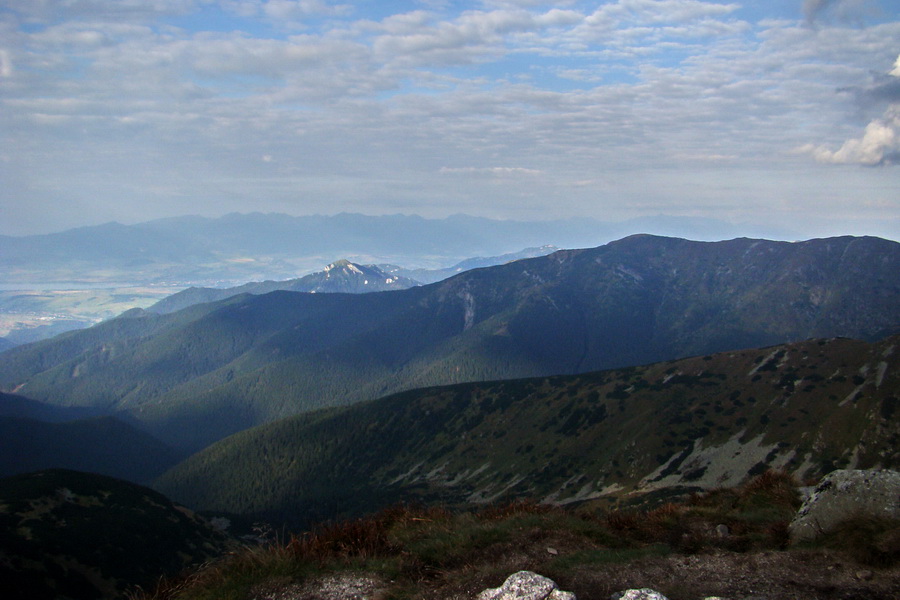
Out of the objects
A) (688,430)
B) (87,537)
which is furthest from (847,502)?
(688,430)

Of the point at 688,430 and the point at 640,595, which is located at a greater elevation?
the point at 640,595

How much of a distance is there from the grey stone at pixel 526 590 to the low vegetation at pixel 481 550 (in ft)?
2.39

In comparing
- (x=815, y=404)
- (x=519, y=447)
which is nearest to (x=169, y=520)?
(x=519, y=447)

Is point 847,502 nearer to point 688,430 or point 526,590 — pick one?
point 526,590

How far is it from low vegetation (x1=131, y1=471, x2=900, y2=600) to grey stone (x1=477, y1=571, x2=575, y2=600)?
73 centimetres

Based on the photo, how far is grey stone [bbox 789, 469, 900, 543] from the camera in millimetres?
16266

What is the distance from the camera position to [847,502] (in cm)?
1691

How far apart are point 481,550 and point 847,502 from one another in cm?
1224

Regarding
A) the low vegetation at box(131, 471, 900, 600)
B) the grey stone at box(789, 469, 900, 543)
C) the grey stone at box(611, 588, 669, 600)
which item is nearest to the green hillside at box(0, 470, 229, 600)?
the low vegetation at box(131, 471, 900, 600)

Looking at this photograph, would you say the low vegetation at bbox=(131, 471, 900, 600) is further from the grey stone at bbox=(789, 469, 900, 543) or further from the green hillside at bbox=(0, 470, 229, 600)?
the green hillside at bbox=(0, 470, 229, 600)

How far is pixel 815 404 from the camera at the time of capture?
11925 cm

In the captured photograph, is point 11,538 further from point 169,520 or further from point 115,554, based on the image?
point 169,520

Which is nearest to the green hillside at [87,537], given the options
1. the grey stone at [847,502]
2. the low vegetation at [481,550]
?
the low vegetation at [481,550]

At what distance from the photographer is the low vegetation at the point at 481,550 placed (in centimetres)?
1355
